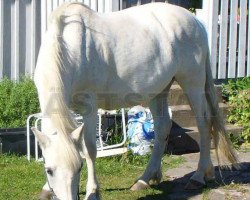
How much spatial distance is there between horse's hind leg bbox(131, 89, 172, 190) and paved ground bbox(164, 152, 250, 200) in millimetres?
241

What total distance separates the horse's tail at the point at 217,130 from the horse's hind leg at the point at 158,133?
45cm

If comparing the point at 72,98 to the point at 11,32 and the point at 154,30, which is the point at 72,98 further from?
the point at 11,32

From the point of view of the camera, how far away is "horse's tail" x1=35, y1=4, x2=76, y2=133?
4.38 m

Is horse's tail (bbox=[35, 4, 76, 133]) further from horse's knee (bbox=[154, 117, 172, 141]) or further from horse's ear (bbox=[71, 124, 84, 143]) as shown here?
horse's knee (bbox=[154, 117, 172, 141])

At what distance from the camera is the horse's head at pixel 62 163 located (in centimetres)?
405

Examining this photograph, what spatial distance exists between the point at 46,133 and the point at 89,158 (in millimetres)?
855

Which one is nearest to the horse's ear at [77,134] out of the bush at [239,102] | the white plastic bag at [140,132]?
the white plastic bag at [140,132]

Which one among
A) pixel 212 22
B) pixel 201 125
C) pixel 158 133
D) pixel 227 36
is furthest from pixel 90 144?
pixel 227 36

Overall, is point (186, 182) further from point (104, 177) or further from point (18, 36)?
point (18, 36)

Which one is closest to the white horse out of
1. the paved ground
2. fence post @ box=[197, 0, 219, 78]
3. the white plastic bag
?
the paved ground

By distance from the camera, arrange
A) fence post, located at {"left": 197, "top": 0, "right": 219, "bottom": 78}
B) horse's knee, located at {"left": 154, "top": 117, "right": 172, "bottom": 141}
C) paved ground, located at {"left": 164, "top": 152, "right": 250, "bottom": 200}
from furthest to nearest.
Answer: fence post, located at {"left": 197, "top": 0, "right": 219, "bottom": 78}, horse's knee, located at {"left": 154, "top": 117, "right": 172, "bottom": 141}, paved ground, located at {"left": 164, "top": 152, "right": 250, "bottom": 200}

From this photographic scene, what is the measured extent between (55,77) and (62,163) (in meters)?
0.77

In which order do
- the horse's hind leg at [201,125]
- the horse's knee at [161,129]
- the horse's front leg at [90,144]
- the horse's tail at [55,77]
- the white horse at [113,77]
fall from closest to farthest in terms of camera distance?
1. the white horse at [113,77]
2. the horse's tail at [55,77]
3. the horse's front leg at [90,144]
4. the horse's hind leg at [201,125]
5. the horse's knee at [161,129]

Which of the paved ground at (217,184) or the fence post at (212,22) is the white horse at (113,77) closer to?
the paved ground at (217,184)
